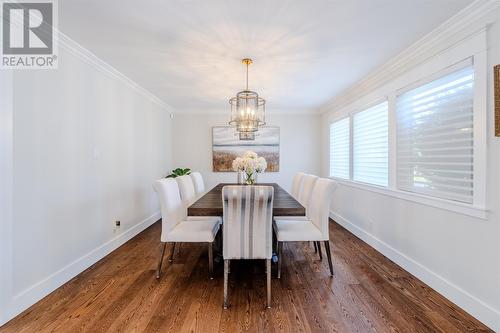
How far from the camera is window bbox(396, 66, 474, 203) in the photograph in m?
1.97

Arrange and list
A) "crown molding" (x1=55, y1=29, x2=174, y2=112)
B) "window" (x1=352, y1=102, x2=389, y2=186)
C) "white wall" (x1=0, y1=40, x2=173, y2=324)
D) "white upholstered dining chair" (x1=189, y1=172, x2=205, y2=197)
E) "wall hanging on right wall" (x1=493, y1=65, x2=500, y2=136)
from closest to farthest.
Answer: "wall hanging on right wall" (x1=493, y1=65, x2=500, y2=136) → "white wall" (x1=0, y1=40, x2=173, y2=324) → "crown molding" (x1=55, y1=29, x2=174, y2=112) → "window" (x1=352, y1=102, x2=389, y2=186) → "white upholstered dining chair" (x1=189, y1=172, x2=205, y2=197)

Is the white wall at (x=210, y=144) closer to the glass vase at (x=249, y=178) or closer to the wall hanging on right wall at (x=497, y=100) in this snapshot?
the glass vase at (x=249, y=178)

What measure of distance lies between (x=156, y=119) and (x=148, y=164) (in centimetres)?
95

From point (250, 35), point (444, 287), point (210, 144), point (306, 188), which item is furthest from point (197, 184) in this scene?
point (444, 287)

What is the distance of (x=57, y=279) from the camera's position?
2.25 metres

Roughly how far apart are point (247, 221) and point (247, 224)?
26mm

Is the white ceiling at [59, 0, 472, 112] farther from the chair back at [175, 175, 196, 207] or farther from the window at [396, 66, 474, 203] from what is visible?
the chair back at [175, 175, 196, 207]

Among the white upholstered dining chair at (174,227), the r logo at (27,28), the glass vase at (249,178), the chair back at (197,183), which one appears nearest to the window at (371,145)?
the glass vase at (249,178)

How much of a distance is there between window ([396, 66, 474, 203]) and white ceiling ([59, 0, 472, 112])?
1.82 feet

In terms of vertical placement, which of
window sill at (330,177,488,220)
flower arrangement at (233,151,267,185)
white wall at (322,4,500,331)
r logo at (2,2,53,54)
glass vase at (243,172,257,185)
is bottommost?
white wall at (322,4,500,331)

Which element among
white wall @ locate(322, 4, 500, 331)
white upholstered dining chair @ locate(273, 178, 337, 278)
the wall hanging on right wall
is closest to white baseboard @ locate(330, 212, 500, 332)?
white wall @ locate(322, 4, 500, 331)

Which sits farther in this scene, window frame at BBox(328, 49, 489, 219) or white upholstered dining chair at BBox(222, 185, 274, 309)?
white upholstered dining chair at BBox(222, 185, 274, 309)

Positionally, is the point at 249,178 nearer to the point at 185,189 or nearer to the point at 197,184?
the point at 185,189

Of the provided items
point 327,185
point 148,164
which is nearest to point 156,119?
point 148,164
